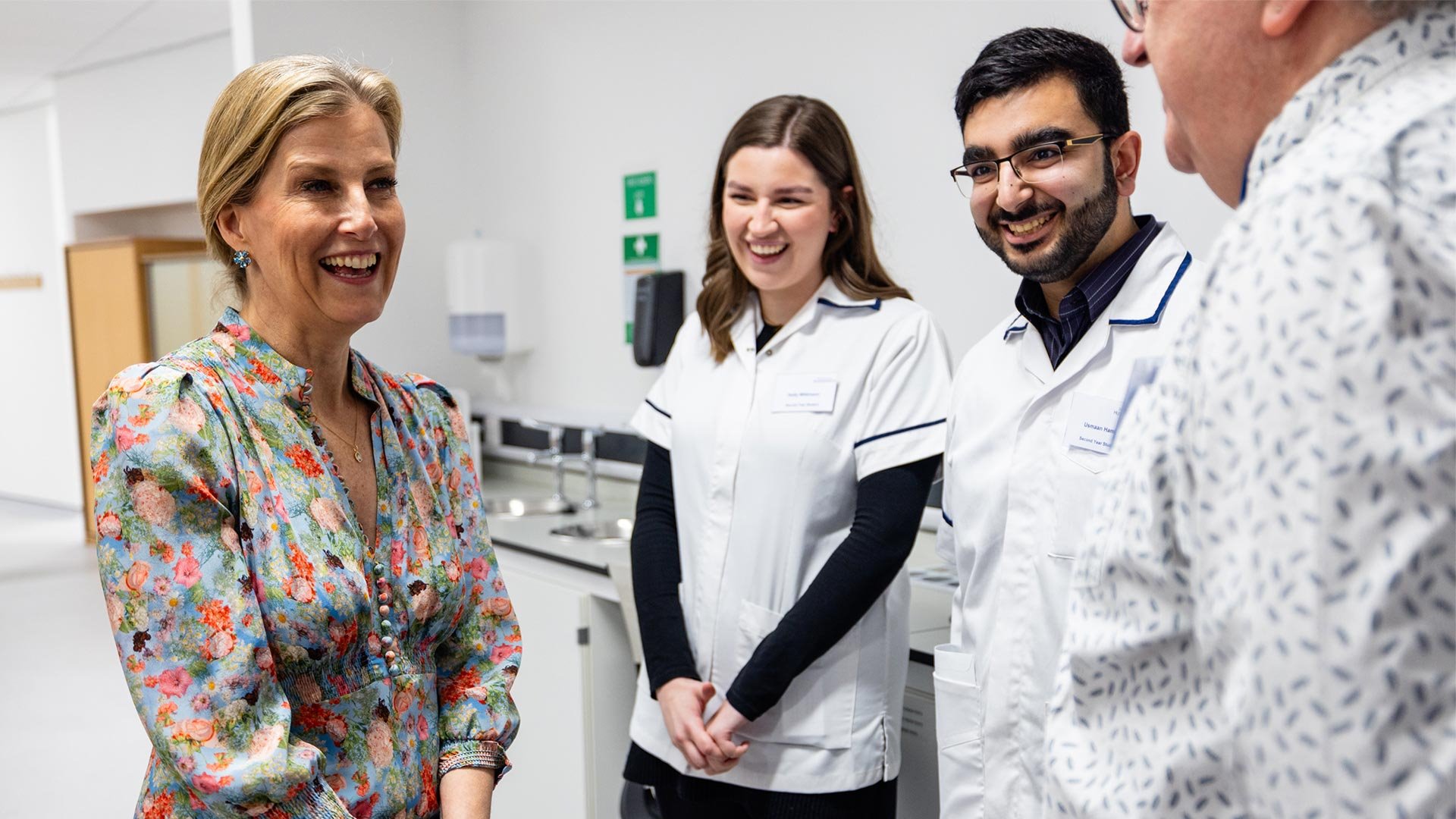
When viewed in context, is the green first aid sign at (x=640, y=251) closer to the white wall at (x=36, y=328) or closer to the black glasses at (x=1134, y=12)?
the black glasses at (x=1134, y=12)

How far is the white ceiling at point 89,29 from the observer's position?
17.4 feet

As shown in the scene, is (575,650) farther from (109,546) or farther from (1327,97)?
(1327,97)

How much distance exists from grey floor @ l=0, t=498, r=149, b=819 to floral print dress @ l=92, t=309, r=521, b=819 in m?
2.82

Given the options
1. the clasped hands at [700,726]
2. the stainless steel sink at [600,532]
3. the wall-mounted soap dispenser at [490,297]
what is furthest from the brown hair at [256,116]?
the wall-mounted soap dispenser at [490,297]

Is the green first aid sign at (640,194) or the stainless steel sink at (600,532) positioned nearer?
the stainless steel sink at (600,532)

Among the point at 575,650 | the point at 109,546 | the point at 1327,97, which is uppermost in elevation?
the point at 1327,97

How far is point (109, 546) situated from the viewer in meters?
1.02

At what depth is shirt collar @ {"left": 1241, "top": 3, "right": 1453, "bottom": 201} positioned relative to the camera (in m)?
0.61

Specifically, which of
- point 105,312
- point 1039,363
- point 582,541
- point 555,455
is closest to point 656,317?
point 555,455

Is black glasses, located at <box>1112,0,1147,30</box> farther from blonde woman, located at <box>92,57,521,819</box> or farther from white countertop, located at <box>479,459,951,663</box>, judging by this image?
white countertop, located at <box>479,459,951,663</box>

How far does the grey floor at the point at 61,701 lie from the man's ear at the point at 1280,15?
3.83 meters

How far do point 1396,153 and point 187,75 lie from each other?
6716 mm

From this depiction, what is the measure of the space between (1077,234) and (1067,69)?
0.21 m

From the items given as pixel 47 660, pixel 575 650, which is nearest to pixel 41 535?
pixel 47 660
